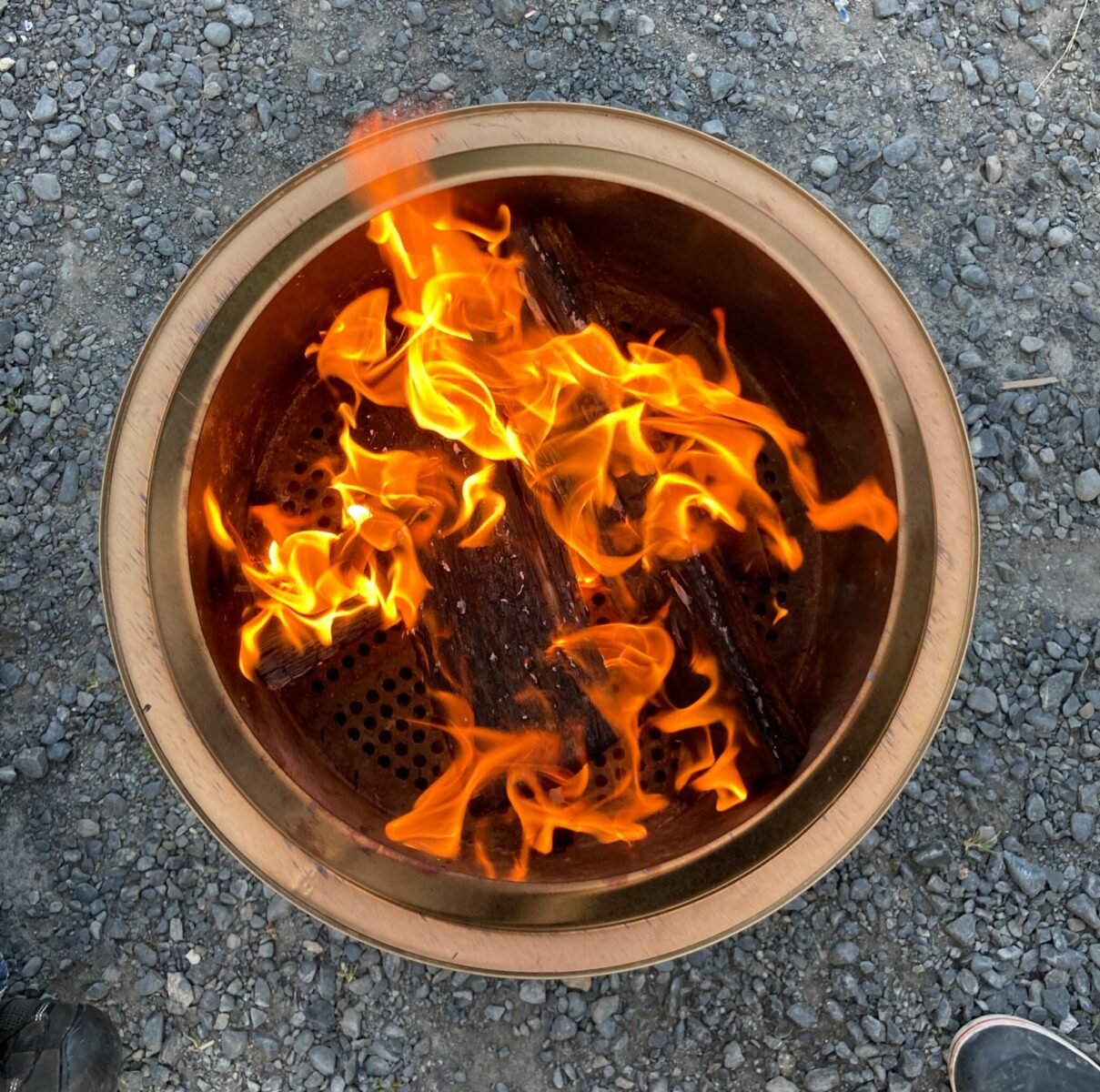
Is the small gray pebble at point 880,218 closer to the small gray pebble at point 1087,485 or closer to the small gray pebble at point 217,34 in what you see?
the small gray pebble at point 1087,485

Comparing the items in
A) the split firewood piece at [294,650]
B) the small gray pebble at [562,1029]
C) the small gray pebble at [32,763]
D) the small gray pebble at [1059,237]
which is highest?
the small gray pebble at [1059,237]

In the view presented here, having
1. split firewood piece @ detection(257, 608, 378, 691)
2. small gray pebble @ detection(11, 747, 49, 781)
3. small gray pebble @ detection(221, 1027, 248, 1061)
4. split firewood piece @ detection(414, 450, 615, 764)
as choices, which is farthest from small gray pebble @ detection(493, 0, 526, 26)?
small gray pebble @ detection(221, 1027, 248, 1061)

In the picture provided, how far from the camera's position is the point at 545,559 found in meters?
1.71

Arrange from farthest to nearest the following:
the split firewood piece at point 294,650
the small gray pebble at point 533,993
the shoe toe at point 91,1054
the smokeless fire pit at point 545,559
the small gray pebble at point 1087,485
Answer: the small gray pebble at point 1087,485
the small gray pebble at point 533,993
the shoe toe at point 91,1054
the split firewood piece at point 294,650
the smokeless fire pit at point 545,559

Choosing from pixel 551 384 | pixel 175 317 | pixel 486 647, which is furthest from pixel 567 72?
pixel 486 647

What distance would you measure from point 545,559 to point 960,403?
1.23m

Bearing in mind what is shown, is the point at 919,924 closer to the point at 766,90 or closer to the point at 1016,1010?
the point at 1016,1010

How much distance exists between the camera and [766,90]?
91.7 inches

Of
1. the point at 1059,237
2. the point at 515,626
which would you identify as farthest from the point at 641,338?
the point at 1059,237

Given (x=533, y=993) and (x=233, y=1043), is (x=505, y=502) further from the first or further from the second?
(x=233, y=1043)

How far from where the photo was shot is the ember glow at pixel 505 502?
171 cm

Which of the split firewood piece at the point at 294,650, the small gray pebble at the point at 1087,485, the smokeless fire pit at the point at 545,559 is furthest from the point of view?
the small gray pebble at the point at 1087,485

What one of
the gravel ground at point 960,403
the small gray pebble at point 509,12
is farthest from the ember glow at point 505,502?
the small gray pebble at point 509,12

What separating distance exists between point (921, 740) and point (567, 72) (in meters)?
1.83
